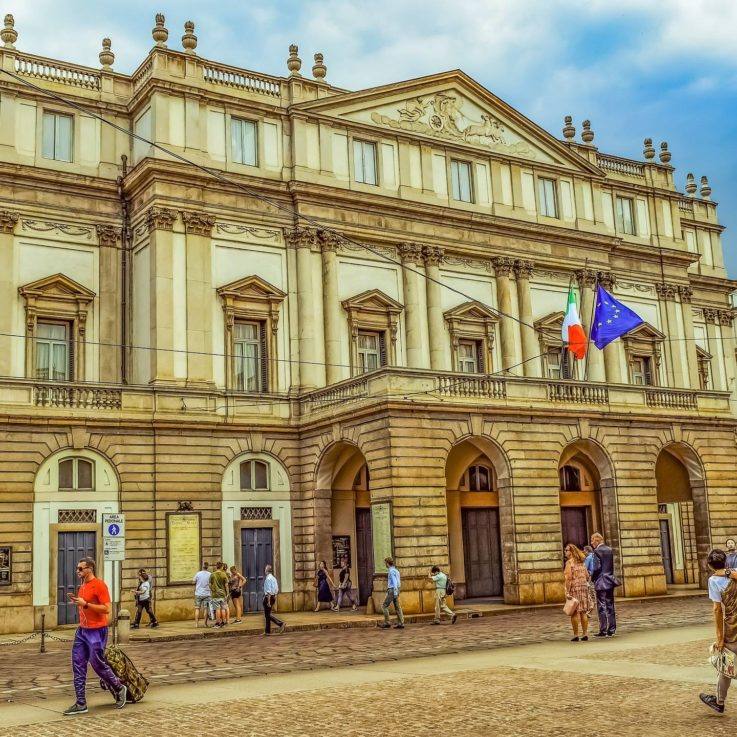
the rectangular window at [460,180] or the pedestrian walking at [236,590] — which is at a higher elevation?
the rectangular window at [460,180]

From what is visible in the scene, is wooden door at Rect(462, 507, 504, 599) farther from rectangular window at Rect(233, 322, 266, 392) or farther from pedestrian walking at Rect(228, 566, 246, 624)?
Answer: pedestrian walking at Rect(228, 566, 246, 624)

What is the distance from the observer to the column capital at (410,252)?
3719cm

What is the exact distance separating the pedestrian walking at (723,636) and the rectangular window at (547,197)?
3084cm

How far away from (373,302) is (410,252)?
2.48 meters

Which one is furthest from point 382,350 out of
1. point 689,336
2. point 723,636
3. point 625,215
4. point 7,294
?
point 723,636

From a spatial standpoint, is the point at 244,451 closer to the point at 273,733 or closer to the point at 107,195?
the point at 107,195

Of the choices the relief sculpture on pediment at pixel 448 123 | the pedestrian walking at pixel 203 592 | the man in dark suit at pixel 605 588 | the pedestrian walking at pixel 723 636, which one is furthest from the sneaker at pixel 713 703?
the relief sculpture on pediment at pixel 448 123

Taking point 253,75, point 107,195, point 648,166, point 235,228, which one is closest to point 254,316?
point 235,228

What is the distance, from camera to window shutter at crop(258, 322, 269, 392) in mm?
34406

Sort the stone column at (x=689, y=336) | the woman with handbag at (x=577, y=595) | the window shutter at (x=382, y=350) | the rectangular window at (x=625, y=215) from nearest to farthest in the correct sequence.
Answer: the woman with handbag at (x=577, y=595)
the window shutter at (x=382, y=350)
the stone column at (x=689, y=336)
the rectangular window at (x=625, y=215)

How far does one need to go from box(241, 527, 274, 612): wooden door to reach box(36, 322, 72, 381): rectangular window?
783 centimetres

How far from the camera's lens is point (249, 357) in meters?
34.4

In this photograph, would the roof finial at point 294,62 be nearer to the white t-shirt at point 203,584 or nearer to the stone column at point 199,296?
the stone column at point 199,296

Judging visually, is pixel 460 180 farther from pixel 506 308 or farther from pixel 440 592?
pixel 440 592
